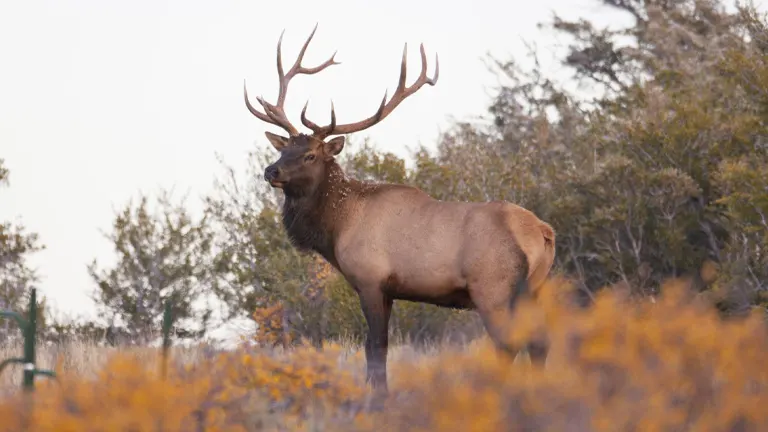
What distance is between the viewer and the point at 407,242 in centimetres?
1023

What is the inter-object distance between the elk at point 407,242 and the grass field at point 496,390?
2266mm

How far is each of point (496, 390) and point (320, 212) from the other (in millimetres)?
4782

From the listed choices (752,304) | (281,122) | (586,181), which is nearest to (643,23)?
(586,181)

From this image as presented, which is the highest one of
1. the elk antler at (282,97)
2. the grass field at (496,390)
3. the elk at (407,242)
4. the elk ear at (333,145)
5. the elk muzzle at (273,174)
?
the elk antler at (282,97)

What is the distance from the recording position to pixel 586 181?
2325 cm

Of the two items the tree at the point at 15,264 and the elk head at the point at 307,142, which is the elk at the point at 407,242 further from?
the tree at the point at 15,264

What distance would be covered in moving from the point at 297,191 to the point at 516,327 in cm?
501

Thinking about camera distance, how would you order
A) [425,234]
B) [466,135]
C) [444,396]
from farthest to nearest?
[466,135]
[425,234]
[444,396]

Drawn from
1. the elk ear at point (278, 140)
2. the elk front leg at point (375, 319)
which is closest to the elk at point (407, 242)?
the elk front leg at point (375, 319)

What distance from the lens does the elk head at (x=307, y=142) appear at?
10.8 metres

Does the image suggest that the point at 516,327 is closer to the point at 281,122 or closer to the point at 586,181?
the point at 281,122

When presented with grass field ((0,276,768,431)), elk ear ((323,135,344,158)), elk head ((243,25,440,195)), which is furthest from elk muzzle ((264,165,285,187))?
grass field ((0,276,768,431))

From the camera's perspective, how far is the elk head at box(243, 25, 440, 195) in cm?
1077

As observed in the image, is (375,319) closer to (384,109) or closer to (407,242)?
(407,242)
